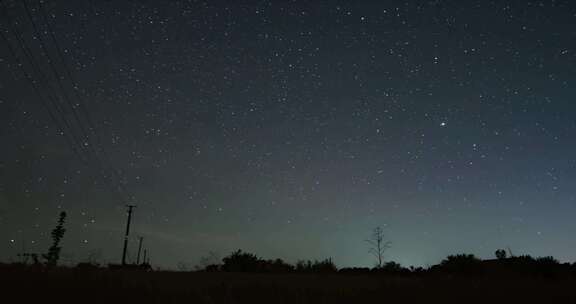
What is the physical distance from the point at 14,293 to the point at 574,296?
8.65 meters

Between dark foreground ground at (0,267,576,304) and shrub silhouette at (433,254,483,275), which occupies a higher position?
shrub silhouette at (433,254,483,275)

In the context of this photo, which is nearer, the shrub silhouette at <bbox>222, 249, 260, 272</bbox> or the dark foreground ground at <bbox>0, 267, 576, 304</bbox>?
the dark foreground ground at <bbox>0, 267, 576, 304</bbox>

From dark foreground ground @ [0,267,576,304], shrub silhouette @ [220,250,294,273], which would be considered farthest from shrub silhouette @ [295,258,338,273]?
dark foreground ground @ [0,267,576,304]

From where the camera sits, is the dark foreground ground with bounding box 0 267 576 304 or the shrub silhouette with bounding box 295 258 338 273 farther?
the shrub silhouette with bounding box 295 258 338 273

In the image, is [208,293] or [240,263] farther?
[240,263]

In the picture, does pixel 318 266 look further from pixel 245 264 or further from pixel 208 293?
pixel 208 293

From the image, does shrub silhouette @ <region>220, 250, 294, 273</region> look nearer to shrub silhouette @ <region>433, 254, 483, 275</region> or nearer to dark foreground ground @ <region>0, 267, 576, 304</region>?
shrub silhouette @ <region>433, 254, 483, 275</region>

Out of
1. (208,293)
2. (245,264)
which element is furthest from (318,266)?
(208,293)

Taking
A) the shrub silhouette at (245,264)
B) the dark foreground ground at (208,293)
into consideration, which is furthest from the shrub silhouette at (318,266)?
the dark foreground ground at (208,293)

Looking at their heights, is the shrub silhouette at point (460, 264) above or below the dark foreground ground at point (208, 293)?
above

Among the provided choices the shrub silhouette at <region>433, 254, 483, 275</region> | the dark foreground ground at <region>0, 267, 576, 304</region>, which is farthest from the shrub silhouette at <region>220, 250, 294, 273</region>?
the dark foreground ground at <region>0, 267, 576, 304</region>

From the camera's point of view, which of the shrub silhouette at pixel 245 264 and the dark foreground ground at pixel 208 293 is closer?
the dark foreground ground at pixel 208 293

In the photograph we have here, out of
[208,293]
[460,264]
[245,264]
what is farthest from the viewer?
[245,264]

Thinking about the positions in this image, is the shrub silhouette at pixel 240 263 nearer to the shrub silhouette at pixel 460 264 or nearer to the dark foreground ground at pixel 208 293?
the shrub silhouette at pixel 460 264
